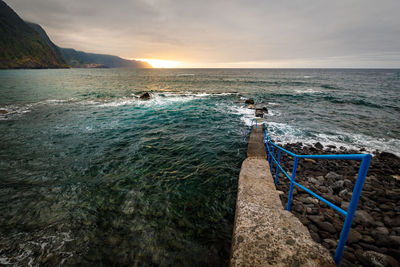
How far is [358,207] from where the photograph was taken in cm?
488

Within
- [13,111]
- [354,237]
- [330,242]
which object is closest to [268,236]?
[330,242]

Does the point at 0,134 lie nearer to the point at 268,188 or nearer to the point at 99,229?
→ the point at 99,229

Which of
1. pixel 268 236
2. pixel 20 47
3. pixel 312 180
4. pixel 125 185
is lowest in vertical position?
pixel 125 185

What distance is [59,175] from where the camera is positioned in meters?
6.49

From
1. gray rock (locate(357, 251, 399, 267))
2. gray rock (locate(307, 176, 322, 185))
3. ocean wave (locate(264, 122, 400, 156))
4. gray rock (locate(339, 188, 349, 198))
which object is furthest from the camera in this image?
ocean wave (locate(264, 122, 400, 156))

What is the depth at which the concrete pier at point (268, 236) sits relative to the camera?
274cm

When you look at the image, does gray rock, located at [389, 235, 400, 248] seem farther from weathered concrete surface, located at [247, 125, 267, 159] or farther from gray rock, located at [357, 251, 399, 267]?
weathered concrete surface, located at [247, 125, 267, 159]

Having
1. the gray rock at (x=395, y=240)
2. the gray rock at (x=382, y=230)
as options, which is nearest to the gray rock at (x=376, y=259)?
the gray rock at (x=395, y=240)

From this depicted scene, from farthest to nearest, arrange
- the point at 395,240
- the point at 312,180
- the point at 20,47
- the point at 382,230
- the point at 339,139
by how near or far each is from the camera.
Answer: the point at 20,47
the point at 339,139
the point at 312,180
the point at 382,230
the point at 395,240

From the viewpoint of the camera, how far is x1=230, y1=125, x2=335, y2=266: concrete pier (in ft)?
8.99

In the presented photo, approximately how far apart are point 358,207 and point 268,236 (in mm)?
3858

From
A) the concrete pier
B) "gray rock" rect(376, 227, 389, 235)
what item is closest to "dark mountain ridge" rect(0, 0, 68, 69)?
the concrete pier

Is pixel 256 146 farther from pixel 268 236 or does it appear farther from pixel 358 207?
pixel 268 236

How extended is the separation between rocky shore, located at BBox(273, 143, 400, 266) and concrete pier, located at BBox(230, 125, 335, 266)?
0.97 m
